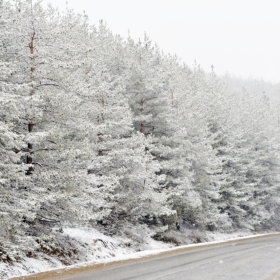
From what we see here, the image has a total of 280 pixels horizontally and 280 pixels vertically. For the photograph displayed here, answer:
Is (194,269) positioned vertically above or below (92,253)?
below

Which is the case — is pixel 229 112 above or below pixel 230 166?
above

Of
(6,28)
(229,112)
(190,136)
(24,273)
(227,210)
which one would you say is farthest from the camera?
(229,112)

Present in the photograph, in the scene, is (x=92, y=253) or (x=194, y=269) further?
(x=92, y=253)

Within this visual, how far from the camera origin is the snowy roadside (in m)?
13.1

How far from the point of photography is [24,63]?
14.7 meters

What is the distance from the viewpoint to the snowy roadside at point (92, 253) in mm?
13055

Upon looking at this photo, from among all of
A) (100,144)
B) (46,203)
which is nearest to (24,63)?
(46,203)

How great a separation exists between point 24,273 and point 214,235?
22.0 m

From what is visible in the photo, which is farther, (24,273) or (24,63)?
(24,63)

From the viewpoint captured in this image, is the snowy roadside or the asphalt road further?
Result: the snowy roadside

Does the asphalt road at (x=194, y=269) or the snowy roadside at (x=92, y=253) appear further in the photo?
the snowy roadside at (x=92, y=253)

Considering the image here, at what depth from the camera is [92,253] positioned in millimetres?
17312

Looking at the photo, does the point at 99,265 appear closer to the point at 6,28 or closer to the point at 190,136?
the point at 6,28

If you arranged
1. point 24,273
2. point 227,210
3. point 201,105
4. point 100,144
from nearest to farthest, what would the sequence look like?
point 24,273
point 100,144
point 201,105
point 227,210
